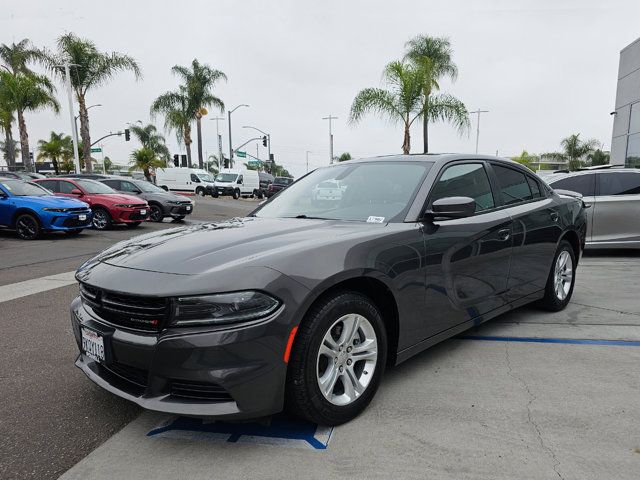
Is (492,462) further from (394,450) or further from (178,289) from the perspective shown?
(178,289)

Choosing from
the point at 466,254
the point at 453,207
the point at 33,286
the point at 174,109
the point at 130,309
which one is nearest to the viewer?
the point at 130,309

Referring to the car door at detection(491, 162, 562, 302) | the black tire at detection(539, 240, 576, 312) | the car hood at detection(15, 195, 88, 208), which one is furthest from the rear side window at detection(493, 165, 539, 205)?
the car hood at detection(15, 195, 88, 208)

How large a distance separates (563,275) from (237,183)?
31.7 m

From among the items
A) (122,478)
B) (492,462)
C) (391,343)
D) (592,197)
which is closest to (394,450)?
(492,462)

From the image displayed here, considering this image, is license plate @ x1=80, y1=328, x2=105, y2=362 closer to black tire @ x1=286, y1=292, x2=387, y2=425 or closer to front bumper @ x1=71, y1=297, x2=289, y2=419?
front bumper @ x1=71, y1=297, x2=289, y2=419

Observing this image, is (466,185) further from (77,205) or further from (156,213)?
(156,213)

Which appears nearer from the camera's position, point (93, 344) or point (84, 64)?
point (93, 344)

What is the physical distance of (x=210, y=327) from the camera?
87.4 inches

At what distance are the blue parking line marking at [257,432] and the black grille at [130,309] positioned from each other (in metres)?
0.64

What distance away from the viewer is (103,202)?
13461 millimetres

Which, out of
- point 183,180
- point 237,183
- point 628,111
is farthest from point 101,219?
point 628,111

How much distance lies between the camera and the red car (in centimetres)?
1345

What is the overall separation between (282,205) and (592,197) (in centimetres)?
662

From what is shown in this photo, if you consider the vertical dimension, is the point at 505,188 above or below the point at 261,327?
above
